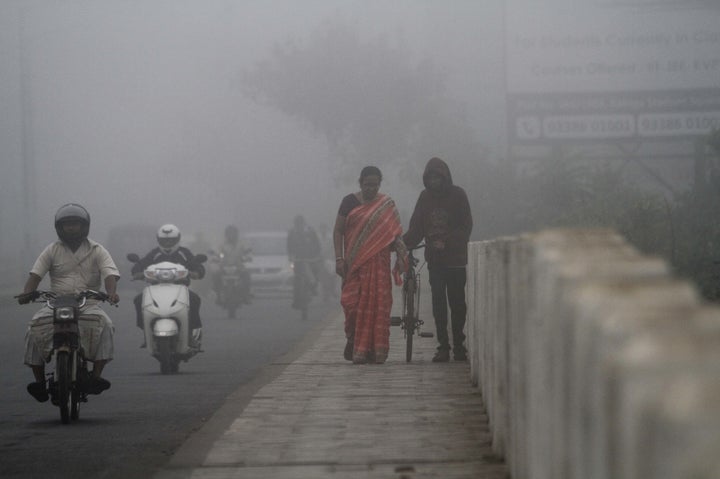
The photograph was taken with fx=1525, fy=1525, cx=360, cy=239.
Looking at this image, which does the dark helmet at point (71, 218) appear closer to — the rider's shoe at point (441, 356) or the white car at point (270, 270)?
the rider's shoe at point (441, 356)

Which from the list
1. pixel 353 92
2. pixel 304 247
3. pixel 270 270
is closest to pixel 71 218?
pixel 304 247

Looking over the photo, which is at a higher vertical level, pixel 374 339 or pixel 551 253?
pixel 551 253

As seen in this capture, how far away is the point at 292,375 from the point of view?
11.7 meters

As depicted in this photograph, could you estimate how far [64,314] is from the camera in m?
9.65

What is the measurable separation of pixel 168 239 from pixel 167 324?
4.34ft

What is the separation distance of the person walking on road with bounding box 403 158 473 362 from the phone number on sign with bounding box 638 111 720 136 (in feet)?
105

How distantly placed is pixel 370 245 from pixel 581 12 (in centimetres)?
3358

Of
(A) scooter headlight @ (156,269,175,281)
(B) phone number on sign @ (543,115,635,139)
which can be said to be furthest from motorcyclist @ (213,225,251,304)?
(B) phone number on sign @ (543,115,635,139)

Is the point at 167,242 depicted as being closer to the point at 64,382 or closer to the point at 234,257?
the point at 64,382

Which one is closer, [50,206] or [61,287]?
[61,287]

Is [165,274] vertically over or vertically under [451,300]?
over

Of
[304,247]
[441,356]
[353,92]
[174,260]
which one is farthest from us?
[353,92]

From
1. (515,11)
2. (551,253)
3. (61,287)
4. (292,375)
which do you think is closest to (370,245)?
(292,375)

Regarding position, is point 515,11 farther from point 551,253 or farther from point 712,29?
point 551,253
